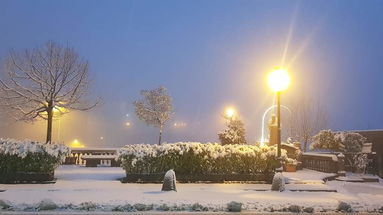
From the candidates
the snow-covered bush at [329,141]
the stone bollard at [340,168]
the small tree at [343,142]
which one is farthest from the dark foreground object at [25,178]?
the snow-covered bush at [329,141]

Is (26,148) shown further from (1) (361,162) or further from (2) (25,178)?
(1) (361,162)

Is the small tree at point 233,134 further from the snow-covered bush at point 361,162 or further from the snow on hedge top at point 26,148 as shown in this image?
the snow on hedge top at point 26,148

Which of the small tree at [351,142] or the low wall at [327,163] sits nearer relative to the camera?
the low wall at [327,163]

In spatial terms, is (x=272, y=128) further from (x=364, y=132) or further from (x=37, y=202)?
(x=37, y=202)

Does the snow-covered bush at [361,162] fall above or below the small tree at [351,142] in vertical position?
below

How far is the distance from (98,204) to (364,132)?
26744mm

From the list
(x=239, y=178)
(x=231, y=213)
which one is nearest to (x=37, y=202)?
(x=231, y=213)

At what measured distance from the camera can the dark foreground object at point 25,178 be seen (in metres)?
16.5

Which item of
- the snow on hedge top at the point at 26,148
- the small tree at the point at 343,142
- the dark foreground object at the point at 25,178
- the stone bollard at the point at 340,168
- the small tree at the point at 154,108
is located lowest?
the dark foreground object at the point at 25,178

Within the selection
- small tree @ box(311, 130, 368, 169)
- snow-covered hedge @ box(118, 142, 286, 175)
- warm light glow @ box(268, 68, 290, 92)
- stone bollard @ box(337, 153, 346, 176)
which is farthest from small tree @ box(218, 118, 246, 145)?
warm light glow @ box(268, 68, 290, 92)

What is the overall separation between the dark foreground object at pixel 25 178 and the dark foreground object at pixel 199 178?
306cm

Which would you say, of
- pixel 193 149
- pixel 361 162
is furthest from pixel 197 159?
pixel 361 162

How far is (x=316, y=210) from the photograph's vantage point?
11.6m

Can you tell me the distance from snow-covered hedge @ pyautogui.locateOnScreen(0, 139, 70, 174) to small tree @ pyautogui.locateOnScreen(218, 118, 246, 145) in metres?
22.9
